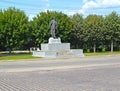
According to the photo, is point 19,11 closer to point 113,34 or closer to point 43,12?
point 43,12

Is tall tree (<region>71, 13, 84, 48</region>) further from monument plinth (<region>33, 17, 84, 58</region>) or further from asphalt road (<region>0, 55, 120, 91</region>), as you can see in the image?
asphalt road (<region>0, 55, 120, 91</region>)

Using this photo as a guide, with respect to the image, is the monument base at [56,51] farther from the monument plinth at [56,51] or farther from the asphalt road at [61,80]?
the asphalt road at [61,80]

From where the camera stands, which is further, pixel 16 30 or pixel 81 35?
pixel 81 35

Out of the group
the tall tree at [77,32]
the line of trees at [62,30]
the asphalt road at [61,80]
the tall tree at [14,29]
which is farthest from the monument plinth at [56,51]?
the tall tree at [77,32]

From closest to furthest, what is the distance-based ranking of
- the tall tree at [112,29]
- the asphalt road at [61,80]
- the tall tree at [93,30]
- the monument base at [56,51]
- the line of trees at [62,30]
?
the asphalt road at [61,80] → the monument base at [56,51] → the line of trees at [62,30] → the tall tree at [93,30] → the tall tree at [112,29]

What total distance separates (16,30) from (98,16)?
2448 cm

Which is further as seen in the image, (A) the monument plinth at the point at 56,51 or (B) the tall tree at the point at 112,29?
(B) the tall tree at the point at 112,29

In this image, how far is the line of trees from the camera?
63.8 meters

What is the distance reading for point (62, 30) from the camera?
2685 inches

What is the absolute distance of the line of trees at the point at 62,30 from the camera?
63.8m

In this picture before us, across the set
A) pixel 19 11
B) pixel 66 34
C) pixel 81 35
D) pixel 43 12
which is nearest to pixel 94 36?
pixel 81 35

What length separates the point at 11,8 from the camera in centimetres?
6894

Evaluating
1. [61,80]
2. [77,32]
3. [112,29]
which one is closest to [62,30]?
[77,32]

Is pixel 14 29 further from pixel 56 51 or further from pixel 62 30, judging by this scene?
pixel 56 51
